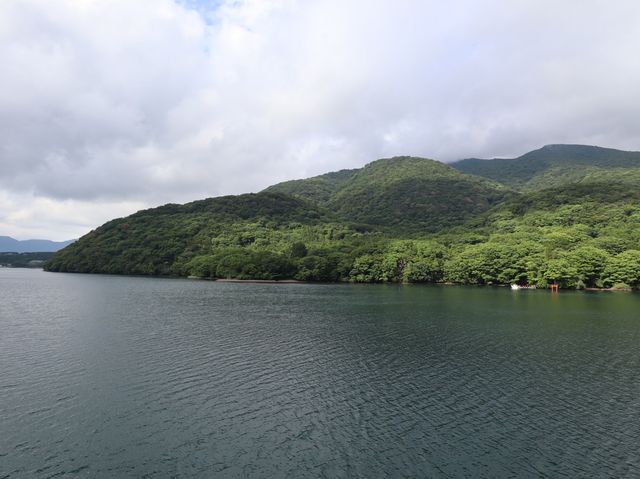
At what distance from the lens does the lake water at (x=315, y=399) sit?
17203 mm

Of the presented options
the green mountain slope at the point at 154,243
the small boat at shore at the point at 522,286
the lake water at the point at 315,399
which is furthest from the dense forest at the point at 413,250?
the lake water at the point at 315,399

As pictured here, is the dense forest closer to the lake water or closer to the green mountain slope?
the green mountain slope

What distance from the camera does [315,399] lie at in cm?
2434

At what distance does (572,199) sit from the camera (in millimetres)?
187750

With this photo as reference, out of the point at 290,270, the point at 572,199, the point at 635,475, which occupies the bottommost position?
the point at 635,475

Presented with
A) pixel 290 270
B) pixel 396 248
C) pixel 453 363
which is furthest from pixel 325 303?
pixel 396 248

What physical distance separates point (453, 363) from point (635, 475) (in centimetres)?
1626

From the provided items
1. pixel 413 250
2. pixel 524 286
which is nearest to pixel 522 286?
pixel 524 286

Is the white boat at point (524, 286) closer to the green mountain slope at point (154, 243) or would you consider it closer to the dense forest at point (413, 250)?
the dense forest at point (413, 250)

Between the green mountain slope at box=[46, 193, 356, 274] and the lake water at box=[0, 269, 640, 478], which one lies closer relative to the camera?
the lake water at box=[0, 269, 640, 478]

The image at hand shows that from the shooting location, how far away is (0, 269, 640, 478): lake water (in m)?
17.2

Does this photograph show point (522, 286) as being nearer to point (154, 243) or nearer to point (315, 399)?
point (315, 399)

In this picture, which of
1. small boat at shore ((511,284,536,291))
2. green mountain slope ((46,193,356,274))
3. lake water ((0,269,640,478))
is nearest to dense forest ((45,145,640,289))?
green mountain slope ((46,193,356,274))

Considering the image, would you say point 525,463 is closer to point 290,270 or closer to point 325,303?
point 325,303
